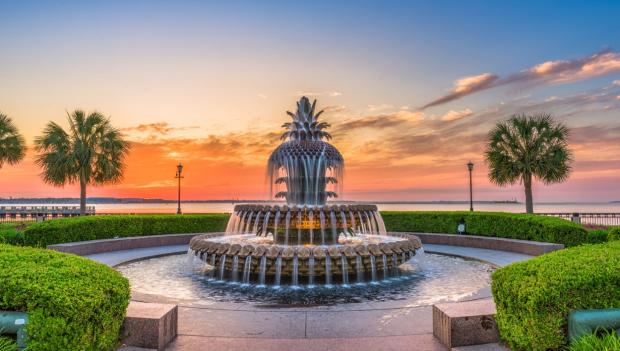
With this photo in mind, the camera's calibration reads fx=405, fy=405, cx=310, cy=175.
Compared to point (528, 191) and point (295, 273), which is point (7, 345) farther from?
point (528, 191)

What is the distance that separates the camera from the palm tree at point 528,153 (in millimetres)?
27250

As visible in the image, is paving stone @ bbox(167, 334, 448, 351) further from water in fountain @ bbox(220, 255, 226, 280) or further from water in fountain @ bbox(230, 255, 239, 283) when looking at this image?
water in fountain @ bbox(220, 255, 226, 280)

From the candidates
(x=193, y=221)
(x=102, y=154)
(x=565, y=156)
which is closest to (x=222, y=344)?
(x=193, y=221)

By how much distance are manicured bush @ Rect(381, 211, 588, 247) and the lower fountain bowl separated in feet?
27.8

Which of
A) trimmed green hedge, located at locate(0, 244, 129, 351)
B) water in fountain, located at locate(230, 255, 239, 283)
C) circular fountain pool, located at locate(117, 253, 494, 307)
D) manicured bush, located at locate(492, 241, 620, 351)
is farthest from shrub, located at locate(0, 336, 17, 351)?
water in fountain, located at locate(230, 255, 239, 283)

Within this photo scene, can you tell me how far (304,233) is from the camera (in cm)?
1198

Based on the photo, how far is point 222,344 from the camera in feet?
17.3

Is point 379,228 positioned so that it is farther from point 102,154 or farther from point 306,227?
point 102,154

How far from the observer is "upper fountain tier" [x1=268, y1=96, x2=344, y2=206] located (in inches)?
512

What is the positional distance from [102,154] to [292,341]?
27.6m

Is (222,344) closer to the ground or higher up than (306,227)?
closer to the ground

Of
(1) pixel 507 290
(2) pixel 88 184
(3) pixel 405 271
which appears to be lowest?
(3) pixel 405 271

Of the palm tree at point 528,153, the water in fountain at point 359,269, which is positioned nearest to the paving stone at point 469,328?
the water in fountain at point 359,269

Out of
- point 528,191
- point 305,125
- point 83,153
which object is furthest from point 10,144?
point 528,191
